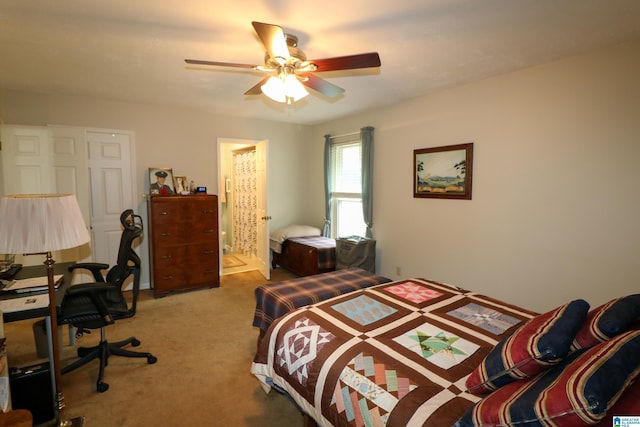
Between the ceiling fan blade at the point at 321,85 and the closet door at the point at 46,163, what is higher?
the ceiling fan blade at the point at 321,85

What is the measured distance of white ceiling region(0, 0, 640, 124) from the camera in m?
1.87

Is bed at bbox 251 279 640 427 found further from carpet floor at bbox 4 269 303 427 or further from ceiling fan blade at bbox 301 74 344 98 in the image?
ceiling fan blade at bbox 301 74 344 98

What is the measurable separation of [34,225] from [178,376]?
153 cm

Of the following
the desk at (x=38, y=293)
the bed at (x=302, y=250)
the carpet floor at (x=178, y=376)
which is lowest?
the carpet floor at (x=178, y=376)

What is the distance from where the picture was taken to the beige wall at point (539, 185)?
240cm

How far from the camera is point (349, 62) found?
1891mm

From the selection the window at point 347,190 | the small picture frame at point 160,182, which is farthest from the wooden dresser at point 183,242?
the window at point 347,190

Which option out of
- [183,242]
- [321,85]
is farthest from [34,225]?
[183,242]

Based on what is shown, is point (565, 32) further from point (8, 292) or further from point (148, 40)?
point (8, 292)

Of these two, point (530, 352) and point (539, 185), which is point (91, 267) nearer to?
point (530, 352)

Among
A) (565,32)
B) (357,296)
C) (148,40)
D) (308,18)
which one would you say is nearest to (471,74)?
(565,32)

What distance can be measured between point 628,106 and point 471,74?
1.21 m

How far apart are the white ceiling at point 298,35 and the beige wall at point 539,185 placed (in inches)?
9.1

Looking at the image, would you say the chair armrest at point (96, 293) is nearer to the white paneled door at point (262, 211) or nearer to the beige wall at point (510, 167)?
the beige wall at point (510, 167)
